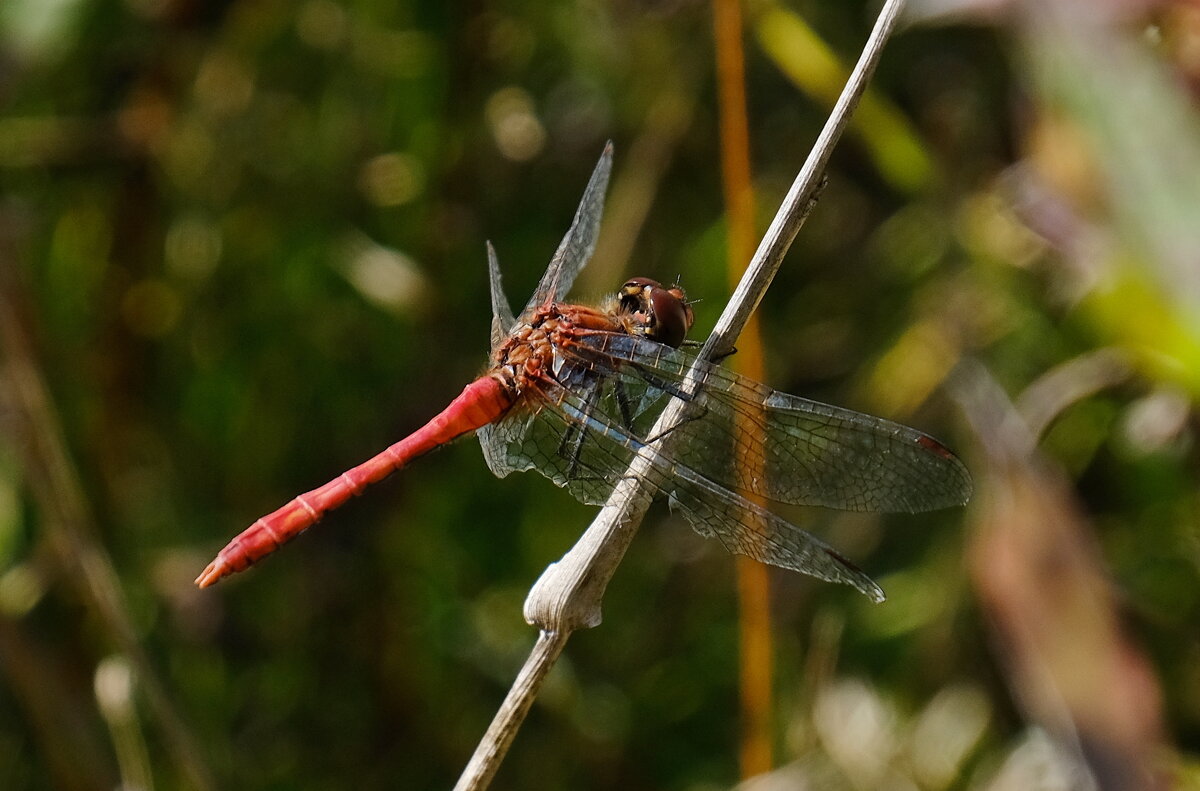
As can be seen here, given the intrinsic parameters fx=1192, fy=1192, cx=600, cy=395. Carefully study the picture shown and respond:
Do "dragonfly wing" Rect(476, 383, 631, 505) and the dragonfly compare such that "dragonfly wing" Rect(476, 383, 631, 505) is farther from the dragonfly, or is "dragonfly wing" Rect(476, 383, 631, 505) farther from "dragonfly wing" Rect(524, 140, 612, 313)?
"dragonfly wing" Rect(524, 140, 612, 313)

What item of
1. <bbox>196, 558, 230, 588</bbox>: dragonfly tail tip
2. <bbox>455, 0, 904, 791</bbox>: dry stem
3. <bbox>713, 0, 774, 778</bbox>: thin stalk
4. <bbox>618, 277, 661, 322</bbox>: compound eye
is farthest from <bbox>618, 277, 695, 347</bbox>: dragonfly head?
<bbox>196, 558, 230, 588</bbox>: dragonfly tail tip

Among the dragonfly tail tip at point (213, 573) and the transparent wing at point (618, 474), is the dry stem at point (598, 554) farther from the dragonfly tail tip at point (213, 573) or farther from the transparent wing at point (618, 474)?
the dragonfly tail tip at point (213, 573)

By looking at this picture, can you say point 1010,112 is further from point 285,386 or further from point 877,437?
point 285,386

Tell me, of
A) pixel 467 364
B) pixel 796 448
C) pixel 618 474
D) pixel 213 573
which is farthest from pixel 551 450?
pixel 467 364

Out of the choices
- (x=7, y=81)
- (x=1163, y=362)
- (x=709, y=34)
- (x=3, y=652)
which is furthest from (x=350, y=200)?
(x=1163, y=362)

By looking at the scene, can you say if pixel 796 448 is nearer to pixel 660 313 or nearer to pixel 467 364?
pixel 660 313

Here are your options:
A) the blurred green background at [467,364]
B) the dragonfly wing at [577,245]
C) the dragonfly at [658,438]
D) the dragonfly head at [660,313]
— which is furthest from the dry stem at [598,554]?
the blurred green background at [467,364]
